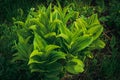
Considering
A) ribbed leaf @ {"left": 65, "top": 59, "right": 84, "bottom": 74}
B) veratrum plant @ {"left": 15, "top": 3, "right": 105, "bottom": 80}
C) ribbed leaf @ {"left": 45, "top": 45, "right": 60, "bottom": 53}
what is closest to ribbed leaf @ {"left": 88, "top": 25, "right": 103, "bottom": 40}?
veratrum plant @ {"left": 15, "top": 3, "right": 105, "bottom": 80}

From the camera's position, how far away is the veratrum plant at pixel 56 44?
141 inches

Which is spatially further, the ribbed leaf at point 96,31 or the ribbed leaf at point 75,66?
the ribbed leaf at point 96,31

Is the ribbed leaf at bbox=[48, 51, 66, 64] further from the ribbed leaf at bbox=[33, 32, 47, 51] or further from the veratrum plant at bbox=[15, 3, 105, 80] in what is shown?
the ribbed leaf at bbox=[33, 32, 47, 51]

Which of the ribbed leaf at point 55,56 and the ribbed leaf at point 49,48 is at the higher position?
the ribbed leaf at point 49,48

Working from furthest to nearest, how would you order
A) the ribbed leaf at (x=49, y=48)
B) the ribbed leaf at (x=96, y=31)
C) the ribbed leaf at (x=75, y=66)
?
the ribbed leaf at (x=96, y=31)
the ribbed leaf at (x=75, y=66)
the ribbed leaf at (x=49, y=48)

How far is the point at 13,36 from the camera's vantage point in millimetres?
4125

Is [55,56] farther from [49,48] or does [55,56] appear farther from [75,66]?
[75,66]

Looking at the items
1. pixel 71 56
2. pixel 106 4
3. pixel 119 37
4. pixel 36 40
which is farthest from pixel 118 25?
pixel 36 40

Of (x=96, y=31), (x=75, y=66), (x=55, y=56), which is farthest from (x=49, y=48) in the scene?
(x=96, y=31)

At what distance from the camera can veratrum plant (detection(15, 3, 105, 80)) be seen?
3.58m

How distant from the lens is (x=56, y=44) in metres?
3.74

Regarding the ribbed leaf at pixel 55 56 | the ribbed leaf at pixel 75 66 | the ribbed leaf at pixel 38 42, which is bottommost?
the ribbed leaf at pixel 75 66

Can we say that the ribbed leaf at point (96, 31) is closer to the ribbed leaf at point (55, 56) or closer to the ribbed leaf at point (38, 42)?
the ribbed leaf at point (55, 56)

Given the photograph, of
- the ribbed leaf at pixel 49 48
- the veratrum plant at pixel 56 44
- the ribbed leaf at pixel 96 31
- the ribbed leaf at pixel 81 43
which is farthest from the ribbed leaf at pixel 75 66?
the ribbed leaf at pixel 96 31
